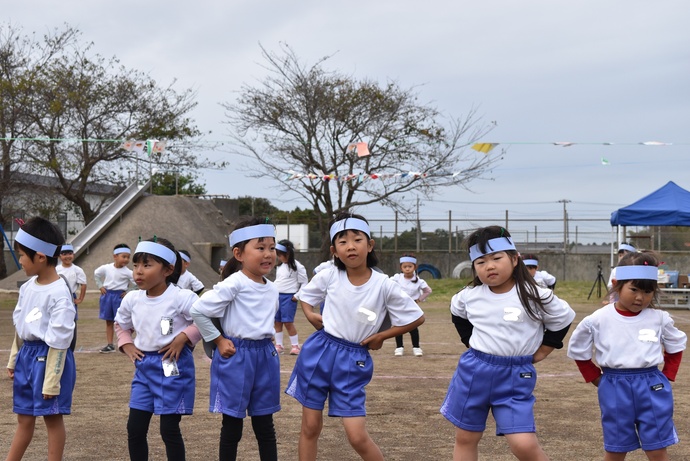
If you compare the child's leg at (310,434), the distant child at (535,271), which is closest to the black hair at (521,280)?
the child's leg at (310,434)

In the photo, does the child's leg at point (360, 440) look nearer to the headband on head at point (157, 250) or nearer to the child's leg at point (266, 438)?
the child's leg at point (266, 438)

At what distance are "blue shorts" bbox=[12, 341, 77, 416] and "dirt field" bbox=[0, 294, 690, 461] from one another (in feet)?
2.83

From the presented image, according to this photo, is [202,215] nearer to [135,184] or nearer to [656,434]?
[135,184]

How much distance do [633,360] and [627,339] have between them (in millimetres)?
130

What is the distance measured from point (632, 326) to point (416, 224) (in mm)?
27482

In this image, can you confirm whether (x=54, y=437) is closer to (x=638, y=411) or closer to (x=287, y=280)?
(x=638, y=411)

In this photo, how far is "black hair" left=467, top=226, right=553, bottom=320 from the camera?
4922 millimetres

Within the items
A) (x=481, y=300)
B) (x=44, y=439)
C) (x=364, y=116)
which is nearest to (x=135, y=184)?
(x=364, y=116)

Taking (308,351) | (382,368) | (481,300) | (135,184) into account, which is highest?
(135,184)

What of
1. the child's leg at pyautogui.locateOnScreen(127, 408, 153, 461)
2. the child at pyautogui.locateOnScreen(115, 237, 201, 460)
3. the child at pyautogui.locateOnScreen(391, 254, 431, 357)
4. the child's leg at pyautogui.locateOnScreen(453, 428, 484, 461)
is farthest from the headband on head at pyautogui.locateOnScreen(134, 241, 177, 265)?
the child at pyautogui.locateOnScreen(391, 254, 431, 357)

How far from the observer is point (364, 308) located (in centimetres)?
527

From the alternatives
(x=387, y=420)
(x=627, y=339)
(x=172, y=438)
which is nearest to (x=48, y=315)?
(x=172, y=438)

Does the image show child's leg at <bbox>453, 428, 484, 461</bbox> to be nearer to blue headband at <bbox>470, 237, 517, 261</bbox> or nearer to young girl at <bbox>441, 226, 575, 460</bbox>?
young girl at <bbox>441, 226, 575, 460</bbox>

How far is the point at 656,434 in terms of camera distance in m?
4.99
